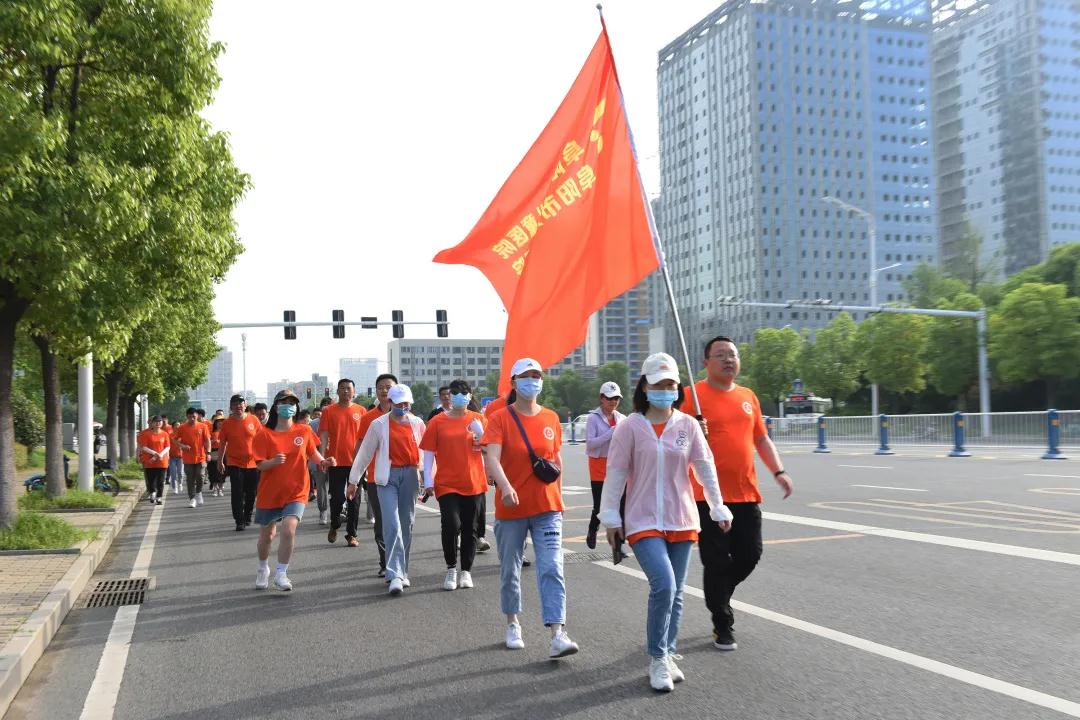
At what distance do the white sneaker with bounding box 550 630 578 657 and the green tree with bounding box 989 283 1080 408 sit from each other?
1783 inches

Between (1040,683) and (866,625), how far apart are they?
1579 millimetres

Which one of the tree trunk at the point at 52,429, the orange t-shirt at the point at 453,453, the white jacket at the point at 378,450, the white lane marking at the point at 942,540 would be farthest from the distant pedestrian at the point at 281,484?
the tree trunk at the point at 52,429

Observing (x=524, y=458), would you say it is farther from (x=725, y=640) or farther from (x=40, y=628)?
(x=40, y=628)

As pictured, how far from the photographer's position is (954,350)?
53.5 metres

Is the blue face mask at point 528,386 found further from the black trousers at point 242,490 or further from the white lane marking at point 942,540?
the black trousers at point 242,490

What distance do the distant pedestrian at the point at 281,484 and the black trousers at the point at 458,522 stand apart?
134cm

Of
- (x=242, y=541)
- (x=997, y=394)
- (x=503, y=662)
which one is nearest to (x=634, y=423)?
(x=503, y=662)

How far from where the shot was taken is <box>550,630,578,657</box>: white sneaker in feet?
19.6

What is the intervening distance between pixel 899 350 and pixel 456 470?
52099 millimetres

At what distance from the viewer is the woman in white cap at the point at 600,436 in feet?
34.5

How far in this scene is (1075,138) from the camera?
132 m

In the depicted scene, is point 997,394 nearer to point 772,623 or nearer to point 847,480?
point 847,480

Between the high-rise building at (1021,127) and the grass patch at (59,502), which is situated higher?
the high-rise building at (1021,127)

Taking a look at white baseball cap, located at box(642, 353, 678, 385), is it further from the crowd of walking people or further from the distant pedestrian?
the distant pedestrian
